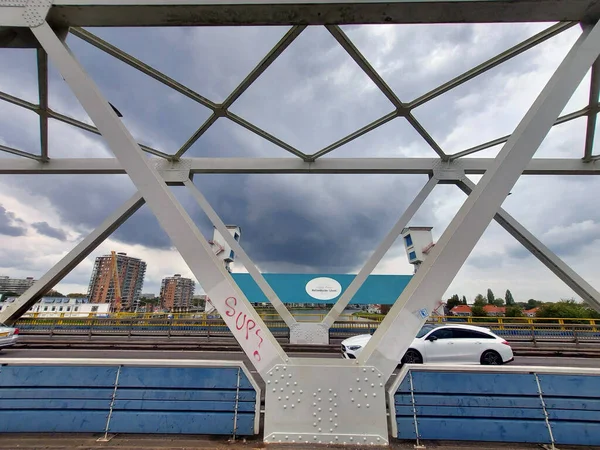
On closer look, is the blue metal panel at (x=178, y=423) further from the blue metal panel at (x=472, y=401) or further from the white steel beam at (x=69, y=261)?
the white steel beam at (x=69, y=261)

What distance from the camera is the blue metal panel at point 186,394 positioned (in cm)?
351

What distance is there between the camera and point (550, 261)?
9023 mm

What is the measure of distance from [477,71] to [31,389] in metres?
9.96

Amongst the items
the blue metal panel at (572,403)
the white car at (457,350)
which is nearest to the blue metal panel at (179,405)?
the blue metal panel at (572,403)

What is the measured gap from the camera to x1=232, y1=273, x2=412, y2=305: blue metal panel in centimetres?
1781

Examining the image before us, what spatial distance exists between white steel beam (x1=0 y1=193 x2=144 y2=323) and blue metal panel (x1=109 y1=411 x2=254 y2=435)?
773 centimetres

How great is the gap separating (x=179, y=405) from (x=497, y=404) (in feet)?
13.6

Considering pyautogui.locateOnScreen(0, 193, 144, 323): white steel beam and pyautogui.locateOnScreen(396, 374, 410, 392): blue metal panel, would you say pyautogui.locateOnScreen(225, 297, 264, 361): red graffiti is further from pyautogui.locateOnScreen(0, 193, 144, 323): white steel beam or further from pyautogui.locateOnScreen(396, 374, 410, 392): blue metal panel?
pyautogui.locateOnScreen(0, 193, 144, 323): white steel beam

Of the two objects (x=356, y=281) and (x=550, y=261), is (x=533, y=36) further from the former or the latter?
(x=356, y=281)

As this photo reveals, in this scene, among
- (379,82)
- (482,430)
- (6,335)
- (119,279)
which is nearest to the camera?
(482,430)

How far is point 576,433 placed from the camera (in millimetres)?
3338

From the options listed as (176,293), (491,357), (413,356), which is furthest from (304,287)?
(176,293)

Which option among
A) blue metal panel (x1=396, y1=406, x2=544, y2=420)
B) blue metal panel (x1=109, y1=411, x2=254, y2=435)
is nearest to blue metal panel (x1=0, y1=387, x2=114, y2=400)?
blue metal panel (x1=109, y1=411, x2=254, y2=435)

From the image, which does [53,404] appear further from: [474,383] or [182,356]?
[182,356]
